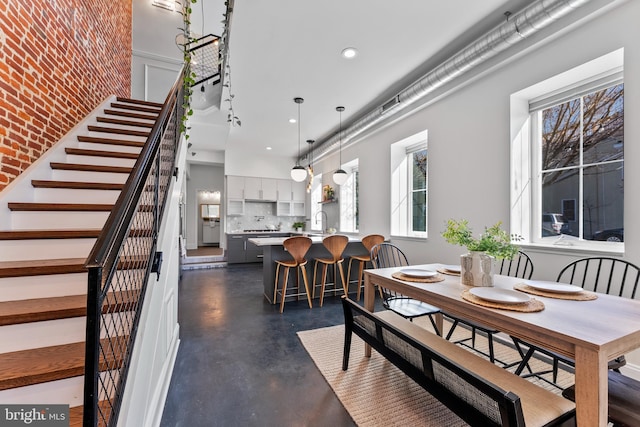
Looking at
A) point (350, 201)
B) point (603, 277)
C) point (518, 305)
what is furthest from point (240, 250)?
point (603, 277)

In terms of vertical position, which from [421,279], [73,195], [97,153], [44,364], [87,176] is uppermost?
[97,153]

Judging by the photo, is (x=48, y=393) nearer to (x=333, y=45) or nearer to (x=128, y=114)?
(x=128, y=114)

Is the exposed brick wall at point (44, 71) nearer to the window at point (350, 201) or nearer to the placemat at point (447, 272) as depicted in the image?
the placemat at point (447, 272)

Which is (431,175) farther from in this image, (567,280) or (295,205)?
(295,205)

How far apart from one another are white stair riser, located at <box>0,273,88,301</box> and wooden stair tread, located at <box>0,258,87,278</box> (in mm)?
35

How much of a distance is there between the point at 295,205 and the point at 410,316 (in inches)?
255

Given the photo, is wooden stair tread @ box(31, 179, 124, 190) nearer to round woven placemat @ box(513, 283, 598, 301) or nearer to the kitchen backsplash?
round woven placemat @ box(513, 283, 598, 301)

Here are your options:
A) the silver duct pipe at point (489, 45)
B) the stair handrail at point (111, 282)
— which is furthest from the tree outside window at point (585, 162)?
the stair handrail at point (111, 282)

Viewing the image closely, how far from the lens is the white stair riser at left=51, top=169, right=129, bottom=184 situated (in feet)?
7.77

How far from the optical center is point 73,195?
7.25ft

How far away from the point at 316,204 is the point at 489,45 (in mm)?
5897

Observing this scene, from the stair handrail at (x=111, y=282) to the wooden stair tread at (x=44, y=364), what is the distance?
0.13ft

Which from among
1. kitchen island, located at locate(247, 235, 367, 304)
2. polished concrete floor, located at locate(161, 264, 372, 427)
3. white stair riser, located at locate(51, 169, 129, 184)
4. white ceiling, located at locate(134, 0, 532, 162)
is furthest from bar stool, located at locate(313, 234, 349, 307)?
white stair riser, located at locate(51, 169, 129, 184)

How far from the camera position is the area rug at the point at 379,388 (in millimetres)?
1693
